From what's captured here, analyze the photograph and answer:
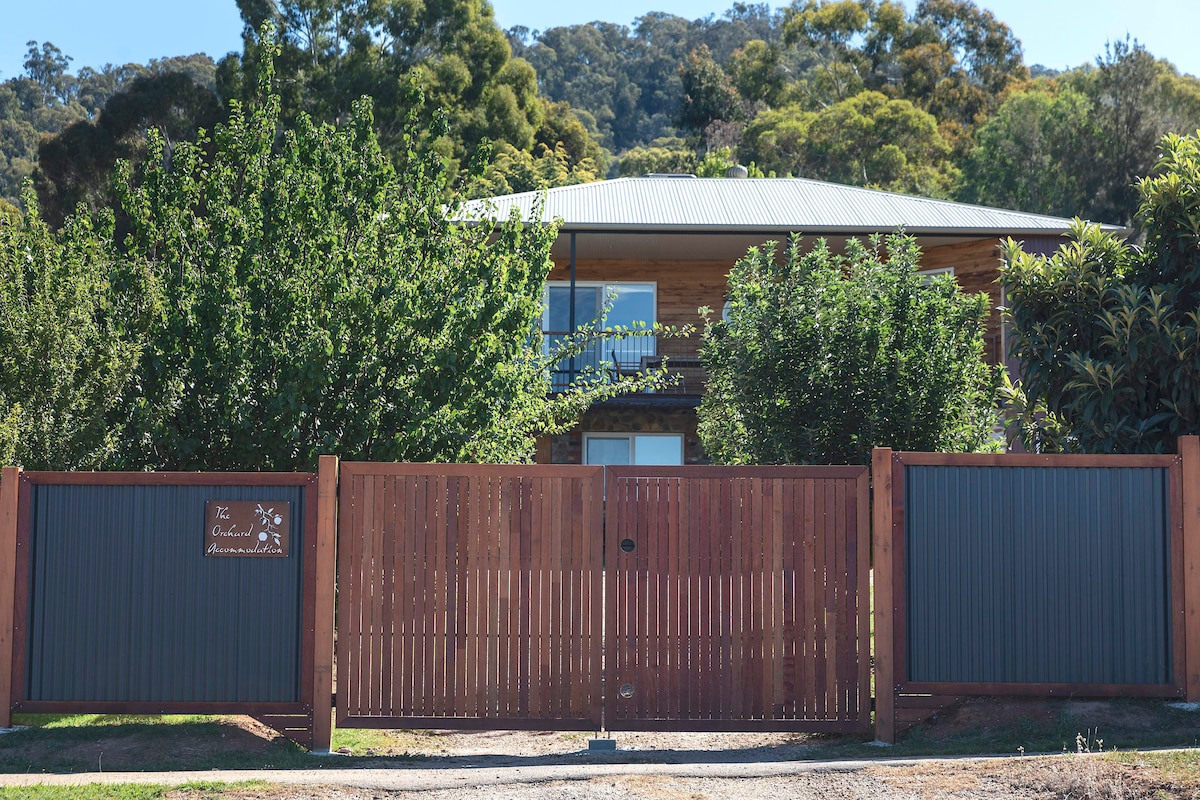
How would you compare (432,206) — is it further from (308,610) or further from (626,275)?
(626,275)

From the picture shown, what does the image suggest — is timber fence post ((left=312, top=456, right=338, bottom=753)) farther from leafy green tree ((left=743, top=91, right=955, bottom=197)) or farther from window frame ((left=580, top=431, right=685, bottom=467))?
leafy green tree ((left=743, top=91, right=955, bottom=197))

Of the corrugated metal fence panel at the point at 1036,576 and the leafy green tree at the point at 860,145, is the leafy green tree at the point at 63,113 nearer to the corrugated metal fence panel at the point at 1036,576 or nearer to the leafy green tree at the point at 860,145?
the leafy green tree at the point at 860,145

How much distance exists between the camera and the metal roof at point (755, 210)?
58.1 ft

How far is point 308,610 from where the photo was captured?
25.2ft

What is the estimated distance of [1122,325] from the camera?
9156 mm

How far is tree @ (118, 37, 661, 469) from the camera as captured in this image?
351 inches

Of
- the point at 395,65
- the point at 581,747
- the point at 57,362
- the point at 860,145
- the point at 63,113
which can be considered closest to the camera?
the point at 581,747

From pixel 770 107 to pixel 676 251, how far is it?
38.2m

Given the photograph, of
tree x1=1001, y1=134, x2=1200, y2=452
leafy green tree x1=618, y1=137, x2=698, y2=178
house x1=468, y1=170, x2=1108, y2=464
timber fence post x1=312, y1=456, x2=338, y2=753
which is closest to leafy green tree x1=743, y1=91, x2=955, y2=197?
leafy green tree x1=618, y1=137, x2=698, y2=178

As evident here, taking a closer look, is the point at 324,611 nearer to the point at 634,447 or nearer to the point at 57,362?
the point at 57,362

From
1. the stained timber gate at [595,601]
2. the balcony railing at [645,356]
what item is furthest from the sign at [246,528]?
the balcony railing at [645,356]

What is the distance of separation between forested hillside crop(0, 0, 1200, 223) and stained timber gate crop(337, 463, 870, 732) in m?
19.9

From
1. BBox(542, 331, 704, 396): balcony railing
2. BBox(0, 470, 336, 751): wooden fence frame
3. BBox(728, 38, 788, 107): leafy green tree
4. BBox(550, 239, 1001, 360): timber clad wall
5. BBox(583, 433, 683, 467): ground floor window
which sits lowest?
BBox(0, 470, 336, 751): wooden fence frame

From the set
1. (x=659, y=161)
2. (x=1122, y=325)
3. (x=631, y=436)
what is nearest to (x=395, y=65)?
(x=659, y=161)
